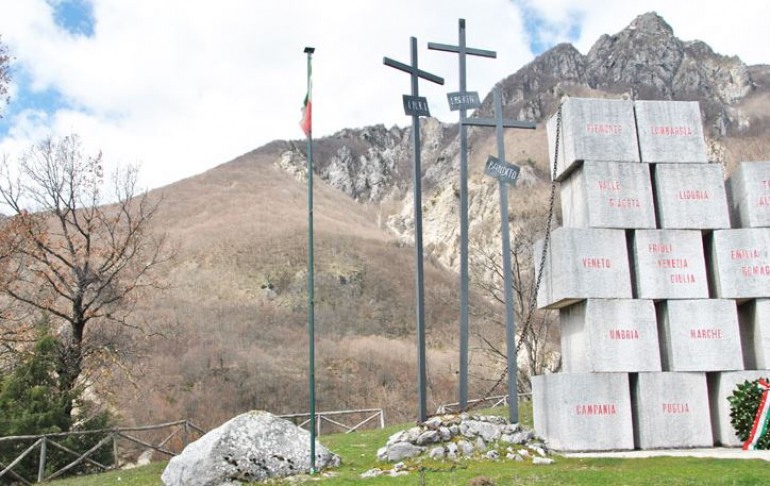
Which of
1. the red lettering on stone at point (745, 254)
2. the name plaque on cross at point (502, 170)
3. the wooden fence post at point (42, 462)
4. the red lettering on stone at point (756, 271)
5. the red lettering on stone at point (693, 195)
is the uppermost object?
the name plaque on cross at point (502, 170)

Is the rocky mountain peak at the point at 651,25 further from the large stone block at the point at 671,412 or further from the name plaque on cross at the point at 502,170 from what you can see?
the large stone block at the point at 671,412

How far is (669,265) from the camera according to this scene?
13156mm

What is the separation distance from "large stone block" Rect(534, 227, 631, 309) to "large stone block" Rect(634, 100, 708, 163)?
2.06 m

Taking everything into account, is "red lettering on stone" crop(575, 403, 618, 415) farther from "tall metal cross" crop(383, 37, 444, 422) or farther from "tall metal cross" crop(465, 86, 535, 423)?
"tall metal cross" crop(383, 37, 444, 422)

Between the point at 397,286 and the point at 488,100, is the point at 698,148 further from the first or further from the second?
the point at 488,100

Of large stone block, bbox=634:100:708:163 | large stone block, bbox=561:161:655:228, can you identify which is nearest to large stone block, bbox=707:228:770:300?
large stone block, bbox=561:161:655:228

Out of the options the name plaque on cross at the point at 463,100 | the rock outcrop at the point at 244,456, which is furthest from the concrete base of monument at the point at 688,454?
the name plaque on cross at the point at 463,100

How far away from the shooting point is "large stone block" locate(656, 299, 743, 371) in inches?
500

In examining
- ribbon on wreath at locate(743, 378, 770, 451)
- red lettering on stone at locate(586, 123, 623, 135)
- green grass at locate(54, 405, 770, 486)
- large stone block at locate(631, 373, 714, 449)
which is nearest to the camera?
green grass at locate(54, 405, 770, 486)

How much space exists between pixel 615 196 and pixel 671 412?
13.8 ft

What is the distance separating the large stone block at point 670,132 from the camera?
546 inches

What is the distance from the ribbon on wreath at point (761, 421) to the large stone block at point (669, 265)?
209 cm

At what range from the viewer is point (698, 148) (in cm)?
1402

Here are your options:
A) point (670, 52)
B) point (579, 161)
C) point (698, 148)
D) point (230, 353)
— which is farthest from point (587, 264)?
point (670, 52)
